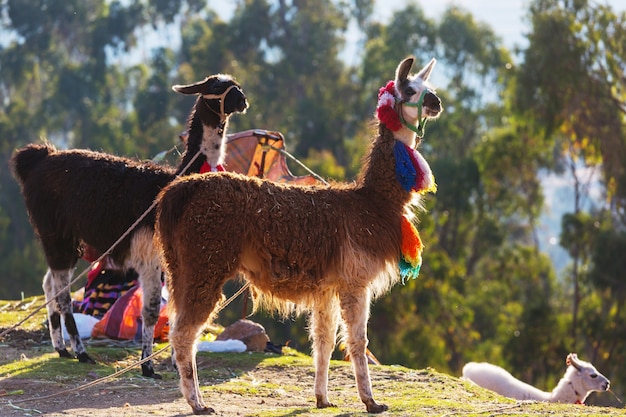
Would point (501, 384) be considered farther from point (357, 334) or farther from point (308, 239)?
point (308, 239)

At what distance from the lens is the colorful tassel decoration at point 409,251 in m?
8.20

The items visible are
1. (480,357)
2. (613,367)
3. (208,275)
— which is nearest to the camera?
(208,275)

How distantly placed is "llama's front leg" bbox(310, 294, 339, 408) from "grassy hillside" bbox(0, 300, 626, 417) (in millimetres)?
174

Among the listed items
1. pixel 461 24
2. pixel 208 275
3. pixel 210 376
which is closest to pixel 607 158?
pixel 461 24

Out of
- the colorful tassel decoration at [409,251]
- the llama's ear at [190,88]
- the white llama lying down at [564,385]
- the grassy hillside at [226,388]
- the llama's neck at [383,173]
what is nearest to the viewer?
the grassy hillside at [226,388]

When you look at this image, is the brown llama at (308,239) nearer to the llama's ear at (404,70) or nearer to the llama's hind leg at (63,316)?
the llama's ear at (404,70)

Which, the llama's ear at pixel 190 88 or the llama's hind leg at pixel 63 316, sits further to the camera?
the llama's hind leg at pixel 63 316

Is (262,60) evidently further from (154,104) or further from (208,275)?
(208,275)

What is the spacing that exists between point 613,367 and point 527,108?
301 inches

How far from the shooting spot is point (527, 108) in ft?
98.8

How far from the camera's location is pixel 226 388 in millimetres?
9156

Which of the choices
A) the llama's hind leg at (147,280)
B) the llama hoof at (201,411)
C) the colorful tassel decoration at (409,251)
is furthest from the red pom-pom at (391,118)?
the llama hoof at (201,411)

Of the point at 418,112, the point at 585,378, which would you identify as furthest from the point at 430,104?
the point at 585,378

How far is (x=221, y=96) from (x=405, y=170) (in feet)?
7.78
